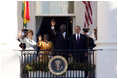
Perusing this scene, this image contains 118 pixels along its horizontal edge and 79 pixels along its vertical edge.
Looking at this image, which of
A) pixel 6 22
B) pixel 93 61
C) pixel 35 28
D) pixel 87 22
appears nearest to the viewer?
pixel 6 22

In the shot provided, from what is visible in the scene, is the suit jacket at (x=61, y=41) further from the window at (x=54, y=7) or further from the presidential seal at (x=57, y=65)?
the window at (x=54, y=7)

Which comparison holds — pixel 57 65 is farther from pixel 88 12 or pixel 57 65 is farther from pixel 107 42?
pixel 88 12

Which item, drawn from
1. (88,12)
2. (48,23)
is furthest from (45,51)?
(48,23)

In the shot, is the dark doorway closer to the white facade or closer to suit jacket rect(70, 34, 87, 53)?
suit jacket rect(70, 34, 87, 53)

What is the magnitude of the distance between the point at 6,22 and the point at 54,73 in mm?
2465

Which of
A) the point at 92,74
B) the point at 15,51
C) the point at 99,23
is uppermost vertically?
the point at 99,23

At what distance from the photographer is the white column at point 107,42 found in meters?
11.7

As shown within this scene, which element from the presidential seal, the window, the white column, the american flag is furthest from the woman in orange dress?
the window

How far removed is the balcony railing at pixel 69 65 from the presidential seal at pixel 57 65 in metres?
0.16

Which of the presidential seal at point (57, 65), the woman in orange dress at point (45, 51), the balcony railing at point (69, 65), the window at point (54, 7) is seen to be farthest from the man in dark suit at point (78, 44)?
the window at point (54, 7)

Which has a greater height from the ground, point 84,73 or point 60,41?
point 60,41

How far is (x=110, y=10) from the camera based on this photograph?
1169cm

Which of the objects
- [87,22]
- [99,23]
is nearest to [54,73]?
[99,23]

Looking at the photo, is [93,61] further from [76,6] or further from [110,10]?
[76,6]
